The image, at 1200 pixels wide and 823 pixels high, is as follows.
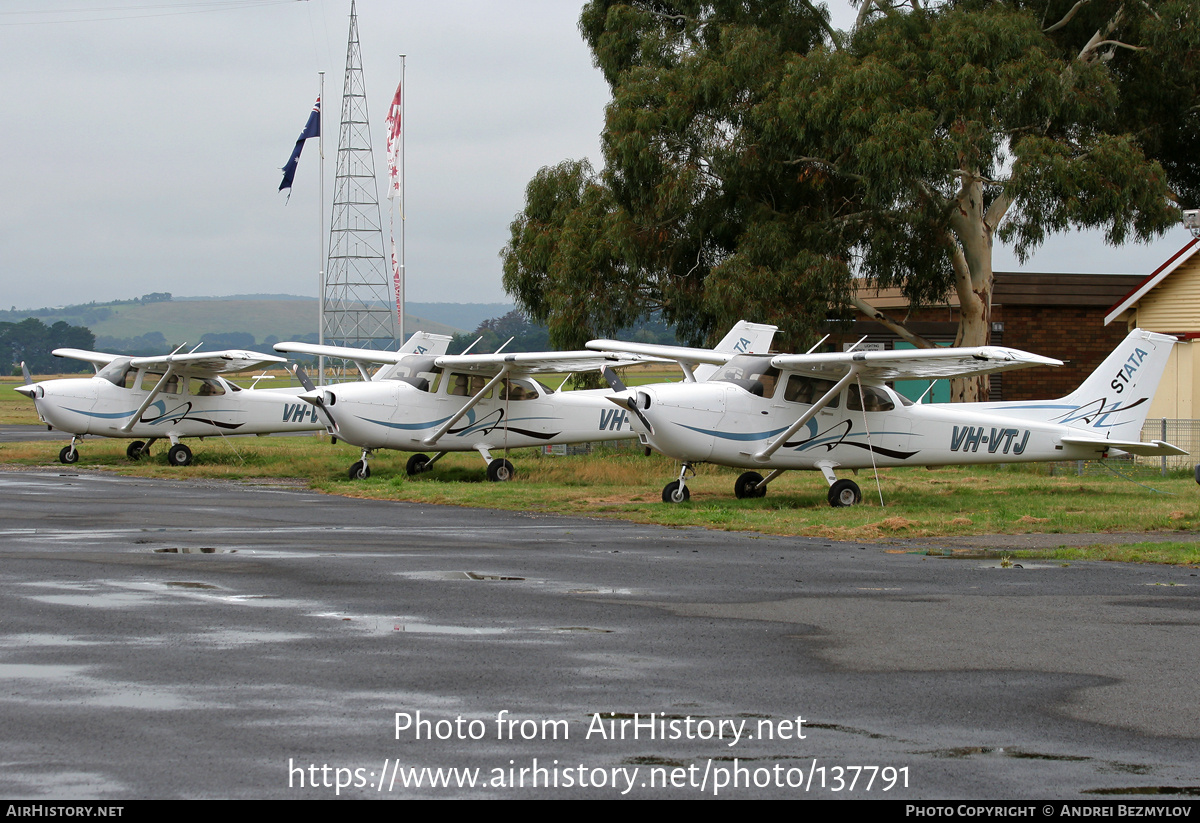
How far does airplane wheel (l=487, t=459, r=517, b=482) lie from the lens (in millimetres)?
23219

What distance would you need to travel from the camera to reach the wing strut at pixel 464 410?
2345cm

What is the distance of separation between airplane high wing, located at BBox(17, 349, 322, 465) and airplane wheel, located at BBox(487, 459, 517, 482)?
573 cm

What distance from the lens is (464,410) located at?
23453 mm

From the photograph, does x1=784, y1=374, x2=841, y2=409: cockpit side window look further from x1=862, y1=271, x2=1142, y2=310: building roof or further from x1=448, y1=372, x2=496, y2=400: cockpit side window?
x1=862, y1=271, x2=1142, y2=310: building roof

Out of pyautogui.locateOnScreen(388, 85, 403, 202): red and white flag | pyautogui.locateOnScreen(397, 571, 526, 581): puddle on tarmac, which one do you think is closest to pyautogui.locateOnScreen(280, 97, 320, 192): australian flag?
pyautogui.locateOnScreen(388, 85, 403, 202): red and white flag

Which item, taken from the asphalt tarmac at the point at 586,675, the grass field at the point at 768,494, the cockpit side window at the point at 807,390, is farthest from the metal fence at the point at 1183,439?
the asphalt tarmac at the point at 586,675

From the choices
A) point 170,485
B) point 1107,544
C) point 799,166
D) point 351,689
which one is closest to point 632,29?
point 799,166

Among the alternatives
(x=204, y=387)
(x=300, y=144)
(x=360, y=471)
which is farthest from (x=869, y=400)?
(x=300, y=144)

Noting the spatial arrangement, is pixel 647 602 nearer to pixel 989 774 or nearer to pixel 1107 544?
pixel 989 774

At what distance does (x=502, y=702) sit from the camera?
5.80 metres

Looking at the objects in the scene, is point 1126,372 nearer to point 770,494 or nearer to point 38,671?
point 770,494

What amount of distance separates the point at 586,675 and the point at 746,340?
18144 mm

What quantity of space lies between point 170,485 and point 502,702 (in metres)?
17.1
